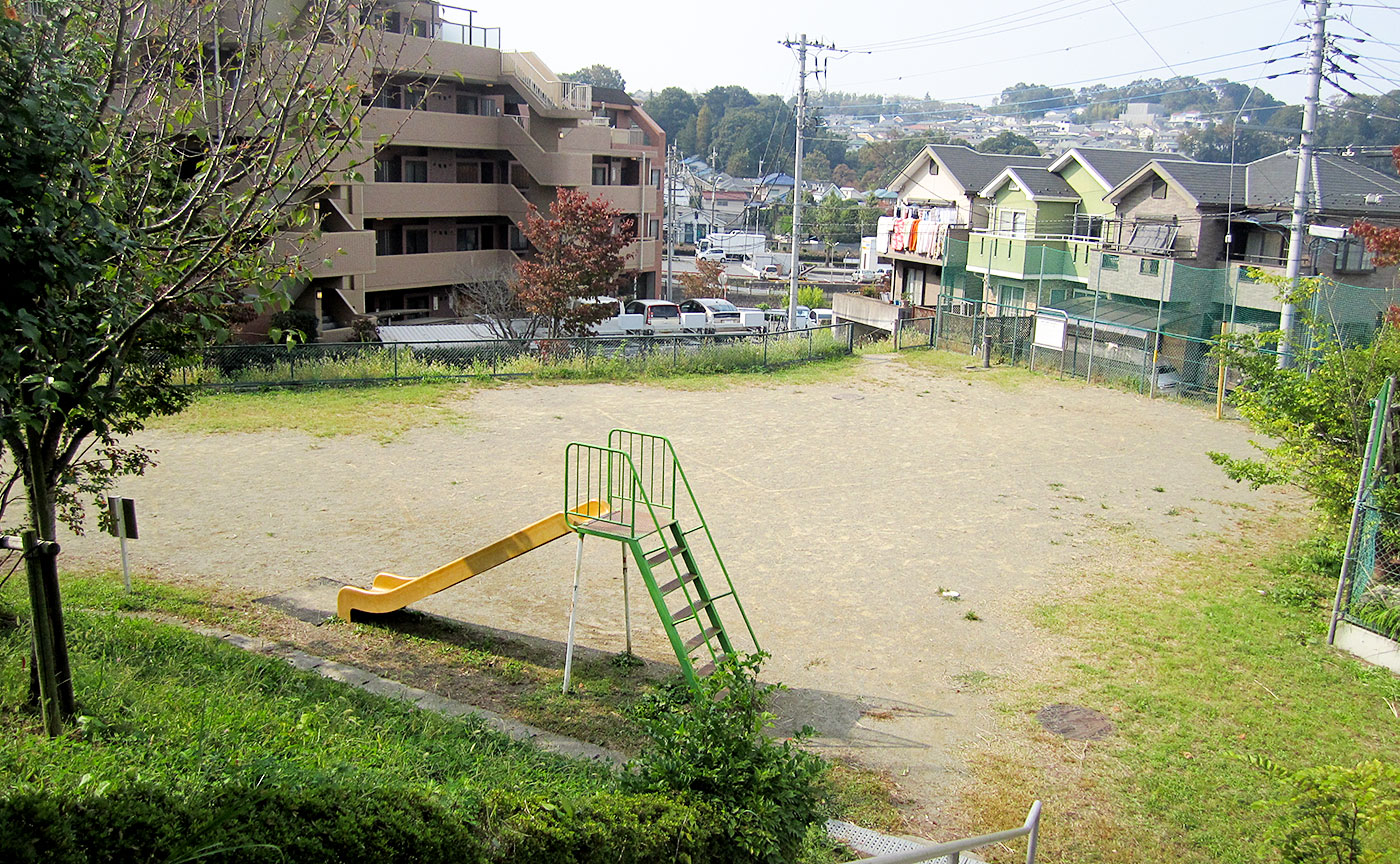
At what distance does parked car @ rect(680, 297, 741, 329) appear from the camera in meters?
35.8

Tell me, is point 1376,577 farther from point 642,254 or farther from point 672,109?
point 672,109

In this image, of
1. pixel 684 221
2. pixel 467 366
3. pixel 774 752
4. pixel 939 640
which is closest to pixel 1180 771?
pixel 939 640

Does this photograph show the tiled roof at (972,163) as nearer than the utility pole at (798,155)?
No

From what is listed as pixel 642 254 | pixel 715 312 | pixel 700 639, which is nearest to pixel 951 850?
pixel 700 639

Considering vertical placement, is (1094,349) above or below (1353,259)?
below

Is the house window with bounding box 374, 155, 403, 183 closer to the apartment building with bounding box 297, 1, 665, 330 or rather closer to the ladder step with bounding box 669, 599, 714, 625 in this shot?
the apartment building with bounding box 297, 1, 665, 330

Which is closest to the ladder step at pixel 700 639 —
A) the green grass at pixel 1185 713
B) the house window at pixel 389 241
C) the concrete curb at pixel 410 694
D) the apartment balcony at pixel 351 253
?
the concrete curb at pixel 410 694

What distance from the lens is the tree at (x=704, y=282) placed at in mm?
53312

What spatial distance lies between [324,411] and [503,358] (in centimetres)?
545

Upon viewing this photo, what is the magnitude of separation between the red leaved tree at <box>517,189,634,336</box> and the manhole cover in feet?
62.2

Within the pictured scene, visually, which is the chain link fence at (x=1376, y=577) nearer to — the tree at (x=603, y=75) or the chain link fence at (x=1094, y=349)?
the chain link fence at (x=1094, y=349)

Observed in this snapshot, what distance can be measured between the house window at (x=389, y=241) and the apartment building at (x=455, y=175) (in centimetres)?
4

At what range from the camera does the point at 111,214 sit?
262 inches

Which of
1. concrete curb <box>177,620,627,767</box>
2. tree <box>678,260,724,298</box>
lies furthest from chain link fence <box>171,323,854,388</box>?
tree <box>678,260,724,298</box>
